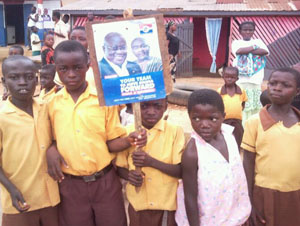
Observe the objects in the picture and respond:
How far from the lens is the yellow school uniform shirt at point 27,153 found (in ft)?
7.20

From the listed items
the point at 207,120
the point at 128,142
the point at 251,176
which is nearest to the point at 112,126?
the point at 128,142

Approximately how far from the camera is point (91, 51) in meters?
2.17

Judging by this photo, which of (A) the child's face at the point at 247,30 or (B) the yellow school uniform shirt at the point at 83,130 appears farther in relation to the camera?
(A) the child's face at the point at 247,30

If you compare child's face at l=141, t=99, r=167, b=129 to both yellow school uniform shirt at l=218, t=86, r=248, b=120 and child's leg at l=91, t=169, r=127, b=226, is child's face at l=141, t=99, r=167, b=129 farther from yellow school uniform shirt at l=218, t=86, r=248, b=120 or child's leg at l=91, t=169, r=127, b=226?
yellow school uniform shirt at l=218, t=86, r=248, b=120

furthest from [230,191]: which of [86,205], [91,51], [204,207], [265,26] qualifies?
[265,26]

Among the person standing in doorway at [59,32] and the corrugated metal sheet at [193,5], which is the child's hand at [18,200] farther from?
the corrugated metal sheet at [193,5]

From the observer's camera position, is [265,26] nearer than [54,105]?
No

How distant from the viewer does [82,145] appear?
2.25 metres

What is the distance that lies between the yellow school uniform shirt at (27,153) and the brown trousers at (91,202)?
0.11m

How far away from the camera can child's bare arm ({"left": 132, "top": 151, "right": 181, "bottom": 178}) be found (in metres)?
2.18

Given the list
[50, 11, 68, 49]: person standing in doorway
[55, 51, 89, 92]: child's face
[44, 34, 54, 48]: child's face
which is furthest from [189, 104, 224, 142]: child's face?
[50, 11, 68, 49]: person standing in doorway

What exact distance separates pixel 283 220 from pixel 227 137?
2.32ft

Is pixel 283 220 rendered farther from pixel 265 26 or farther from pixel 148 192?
pixel 265 26

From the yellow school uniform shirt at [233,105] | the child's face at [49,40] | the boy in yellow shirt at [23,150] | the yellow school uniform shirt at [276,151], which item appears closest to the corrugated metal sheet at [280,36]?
the child's face at [49,40]
